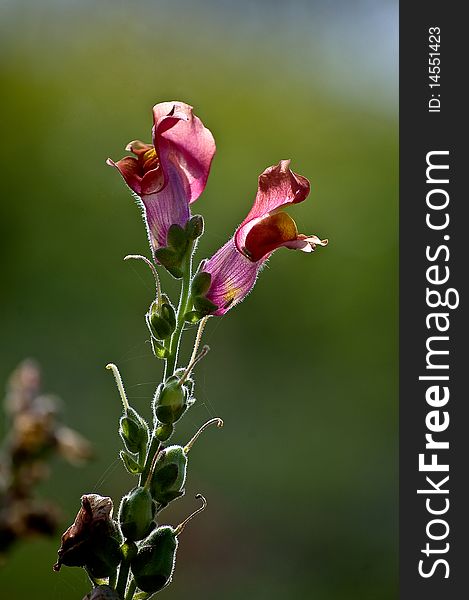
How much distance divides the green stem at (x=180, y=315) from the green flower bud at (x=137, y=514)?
98 millimetres

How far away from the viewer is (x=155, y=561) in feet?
2.31

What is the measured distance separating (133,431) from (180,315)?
0.11m

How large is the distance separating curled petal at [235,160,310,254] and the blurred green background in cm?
193

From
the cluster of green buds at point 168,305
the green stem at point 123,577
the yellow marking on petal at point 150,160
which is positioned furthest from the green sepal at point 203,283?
the green stem at point 123,577

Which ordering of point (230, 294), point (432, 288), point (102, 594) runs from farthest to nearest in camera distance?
point (432, 288)
point (230, 294)
point (102, 594)

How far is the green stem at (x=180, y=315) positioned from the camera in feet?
2.41

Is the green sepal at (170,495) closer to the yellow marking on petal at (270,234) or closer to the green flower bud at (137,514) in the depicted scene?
the green flower bud at (137,514)

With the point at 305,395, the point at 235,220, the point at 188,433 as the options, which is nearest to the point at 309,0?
the point at 235,220

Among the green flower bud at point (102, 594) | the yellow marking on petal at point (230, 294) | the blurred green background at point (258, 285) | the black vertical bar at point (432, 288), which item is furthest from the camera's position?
the blurred green background at point (258, 285)

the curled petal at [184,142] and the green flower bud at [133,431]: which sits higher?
the curled petal at [184,142]

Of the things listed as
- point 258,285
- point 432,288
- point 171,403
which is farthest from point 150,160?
point 258,285

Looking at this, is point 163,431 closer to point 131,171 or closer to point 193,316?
point 193,316

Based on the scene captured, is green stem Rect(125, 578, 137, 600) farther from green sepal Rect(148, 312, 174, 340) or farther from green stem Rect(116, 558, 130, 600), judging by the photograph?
green sepal Rect(148, 312, 174, 340)

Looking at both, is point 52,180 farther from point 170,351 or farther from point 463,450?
point 170,351
